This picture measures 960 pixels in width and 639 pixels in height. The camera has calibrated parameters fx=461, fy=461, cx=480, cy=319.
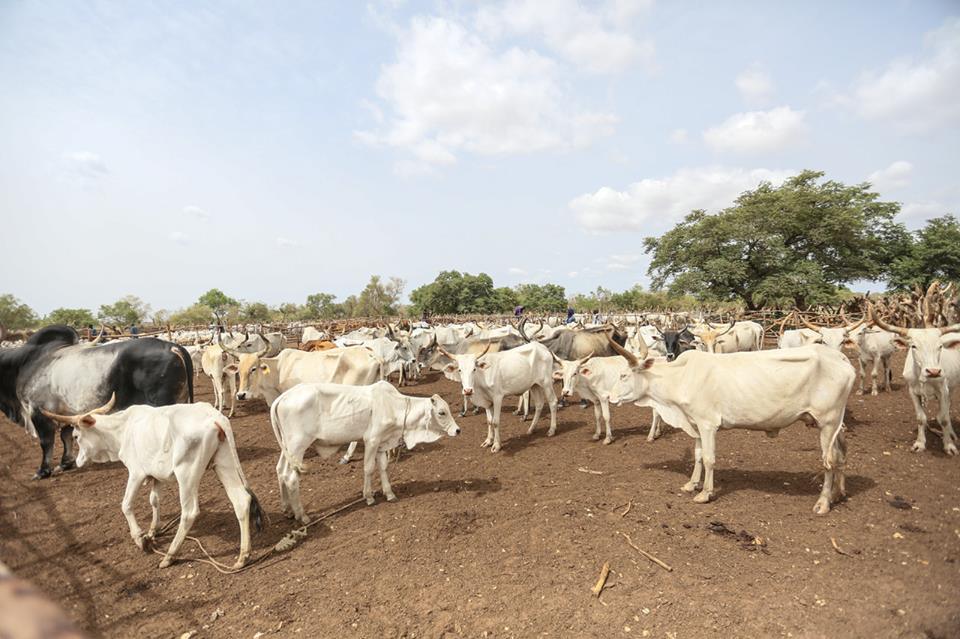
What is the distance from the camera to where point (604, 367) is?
870 centimetres

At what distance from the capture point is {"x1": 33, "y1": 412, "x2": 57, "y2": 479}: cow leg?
7082mm

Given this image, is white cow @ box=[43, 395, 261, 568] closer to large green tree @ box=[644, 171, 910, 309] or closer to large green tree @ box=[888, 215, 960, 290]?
large green tree @ box=[644, 171, 910, 309]

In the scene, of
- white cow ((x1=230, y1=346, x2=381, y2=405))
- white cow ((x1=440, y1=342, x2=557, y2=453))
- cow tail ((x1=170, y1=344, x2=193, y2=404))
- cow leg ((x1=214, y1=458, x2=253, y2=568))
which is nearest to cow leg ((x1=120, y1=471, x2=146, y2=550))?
cow leg ((x1=214, y1=458, x2=253, y2=568))

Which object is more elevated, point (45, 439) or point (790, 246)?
point (790, 246)

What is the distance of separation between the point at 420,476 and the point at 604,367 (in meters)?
3.99

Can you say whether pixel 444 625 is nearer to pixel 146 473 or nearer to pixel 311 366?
pixel 146 473

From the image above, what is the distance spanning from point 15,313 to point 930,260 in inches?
3341

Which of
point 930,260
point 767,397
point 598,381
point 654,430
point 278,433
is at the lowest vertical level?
point 654,430

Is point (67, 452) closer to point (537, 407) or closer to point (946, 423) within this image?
point (537, 407)

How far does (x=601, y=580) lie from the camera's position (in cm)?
410

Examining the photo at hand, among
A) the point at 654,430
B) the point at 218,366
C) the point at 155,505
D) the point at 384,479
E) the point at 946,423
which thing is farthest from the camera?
the point at 218,366

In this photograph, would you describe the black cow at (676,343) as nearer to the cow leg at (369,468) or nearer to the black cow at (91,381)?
the cow leg at (369,468)

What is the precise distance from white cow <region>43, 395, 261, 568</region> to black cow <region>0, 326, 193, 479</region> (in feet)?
8.51

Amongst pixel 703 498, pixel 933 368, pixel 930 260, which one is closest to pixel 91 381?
pixel 703 498
